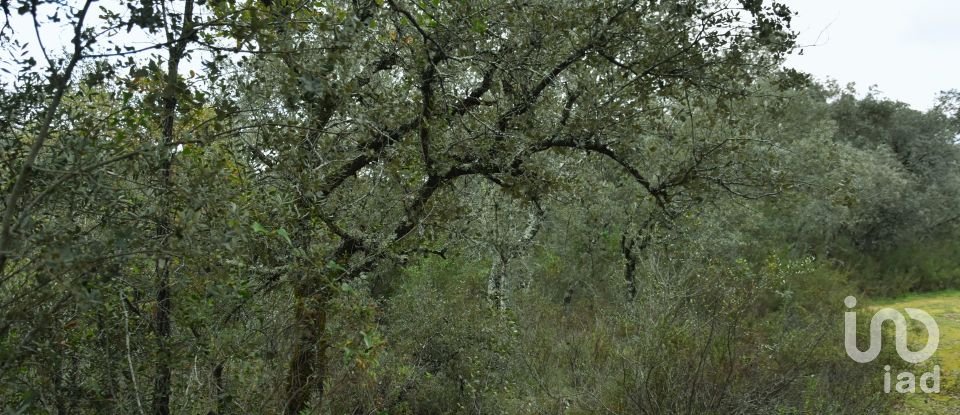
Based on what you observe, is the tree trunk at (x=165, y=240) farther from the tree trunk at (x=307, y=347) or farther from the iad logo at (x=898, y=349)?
the iad logo at (x=898, y=349)

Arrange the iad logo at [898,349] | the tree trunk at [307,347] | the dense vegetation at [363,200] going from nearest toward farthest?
the dense vegetation at [363,200] → the tree trunk at [307,347] → the iad logo at [898,349]

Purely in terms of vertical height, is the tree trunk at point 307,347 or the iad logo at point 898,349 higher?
the iad logo at point 898,349

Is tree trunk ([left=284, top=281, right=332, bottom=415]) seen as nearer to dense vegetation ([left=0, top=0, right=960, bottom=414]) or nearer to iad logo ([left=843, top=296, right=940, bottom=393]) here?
dense vegetation ([left=0, top=0, right=960, bottom=414])

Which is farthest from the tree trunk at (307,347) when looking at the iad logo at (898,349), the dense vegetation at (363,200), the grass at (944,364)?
the grass at (944,364)

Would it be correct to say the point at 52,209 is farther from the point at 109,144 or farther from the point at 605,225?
the point at 605,225

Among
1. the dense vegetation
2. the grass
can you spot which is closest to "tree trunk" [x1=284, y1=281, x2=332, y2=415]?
the dense vegetation

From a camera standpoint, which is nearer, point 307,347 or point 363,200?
point 307,347

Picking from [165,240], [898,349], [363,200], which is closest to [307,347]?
[363,200]

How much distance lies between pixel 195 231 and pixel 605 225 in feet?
35.3

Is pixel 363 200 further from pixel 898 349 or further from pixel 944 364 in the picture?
pixel 944 364

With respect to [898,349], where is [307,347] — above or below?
below

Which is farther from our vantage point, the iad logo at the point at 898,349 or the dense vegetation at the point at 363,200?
the iad logo at the point at 898,349

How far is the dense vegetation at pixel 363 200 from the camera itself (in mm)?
2451

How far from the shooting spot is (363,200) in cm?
459
